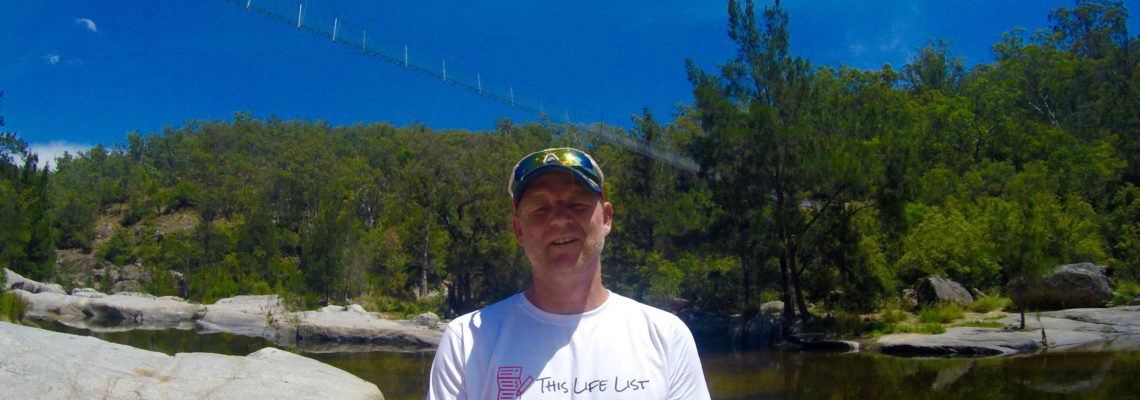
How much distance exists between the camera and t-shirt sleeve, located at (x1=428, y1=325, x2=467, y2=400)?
191 centimetres

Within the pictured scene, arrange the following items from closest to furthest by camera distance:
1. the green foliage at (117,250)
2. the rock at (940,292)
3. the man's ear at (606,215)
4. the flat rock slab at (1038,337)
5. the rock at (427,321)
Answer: the man's ear at (606,215) → the flat rock slab at (1038,337) → the rock at (940,292) → the rock at (427,321) → the green foliage at (117,250)

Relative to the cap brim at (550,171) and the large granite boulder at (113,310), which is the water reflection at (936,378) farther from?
the large granite boulder at (113,310)

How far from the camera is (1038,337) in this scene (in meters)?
17.0

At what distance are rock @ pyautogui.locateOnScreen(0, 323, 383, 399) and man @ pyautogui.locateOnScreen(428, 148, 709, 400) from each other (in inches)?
296

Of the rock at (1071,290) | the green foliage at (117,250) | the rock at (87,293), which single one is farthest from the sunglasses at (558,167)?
the green foliage at (117,250)

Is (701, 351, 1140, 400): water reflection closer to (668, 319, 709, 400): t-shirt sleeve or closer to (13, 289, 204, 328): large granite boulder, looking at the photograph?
(668, 319, 709, 400): t-shirt sleeve

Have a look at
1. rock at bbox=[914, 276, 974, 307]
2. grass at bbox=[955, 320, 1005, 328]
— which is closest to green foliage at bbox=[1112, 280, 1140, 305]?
rock at bbox=[914, 276, 974, 307]

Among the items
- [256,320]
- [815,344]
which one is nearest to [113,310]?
[256,320]

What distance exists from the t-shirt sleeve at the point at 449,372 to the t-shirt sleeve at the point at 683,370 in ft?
1.73

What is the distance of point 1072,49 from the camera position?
53281 mm

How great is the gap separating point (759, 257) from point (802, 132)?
398 cm

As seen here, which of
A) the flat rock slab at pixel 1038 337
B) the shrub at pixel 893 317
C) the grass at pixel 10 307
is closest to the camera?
the flat rock slab at pixel 1038 337

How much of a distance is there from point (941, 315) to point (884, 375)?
748 centimetres

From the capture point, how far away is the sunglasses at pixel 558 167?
2057 mm
